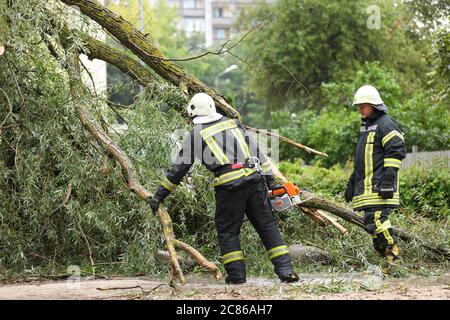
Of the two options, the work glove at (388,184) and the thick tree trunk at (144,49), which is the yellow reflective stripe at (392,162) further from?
the thick tree trunk at (144,49)

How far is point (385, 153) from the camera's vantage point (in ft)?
23.4

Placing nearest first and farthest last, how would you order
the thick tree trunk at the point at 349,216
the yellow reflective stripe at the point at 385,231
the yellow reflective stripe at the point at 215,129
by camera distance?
the yellow reflective stripe at the point at 215,129 < the yellow reflective stripe at the point at 385,231 < the thick tree trunk at the point at 349,216

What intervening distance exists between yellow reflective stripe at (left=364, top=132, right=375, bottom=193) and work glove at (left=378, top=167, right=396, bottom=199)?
18cm

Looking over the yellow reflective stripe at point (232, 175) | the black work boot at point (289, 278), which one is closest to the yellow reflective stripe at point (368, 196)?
the black work boot at point (289, 278)

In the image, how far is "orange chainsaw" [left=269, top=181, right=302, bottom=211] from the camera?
704 centimetres

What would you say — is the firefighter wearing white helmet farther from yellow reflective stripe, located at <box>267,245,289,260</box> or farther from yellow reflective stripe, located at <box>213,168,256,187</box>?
yellow reflective stripe, located at <box>267,245,289,260</box>

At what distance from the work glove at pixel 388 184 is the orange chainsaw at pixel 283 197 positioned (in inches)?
31.6

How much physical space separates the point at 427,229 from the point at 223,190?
2804 millimetres

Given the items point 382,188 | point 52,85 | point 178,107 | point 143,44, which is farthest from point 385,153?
point 52,85

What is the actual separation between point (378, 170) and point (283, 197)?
96 centimetres

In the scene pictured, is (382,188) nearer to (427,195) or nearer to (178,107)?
(178,107)

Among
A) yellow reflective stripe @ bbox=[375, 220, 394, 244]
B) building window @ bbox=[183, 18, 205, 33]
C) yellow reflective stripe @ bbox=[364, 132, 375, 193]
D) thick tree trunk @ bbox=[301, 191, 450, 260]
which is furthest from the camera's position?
building window @ bbox=[183, 18, 205, 33]

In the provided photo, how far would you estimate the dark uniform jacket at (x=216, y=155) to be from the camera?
657cm

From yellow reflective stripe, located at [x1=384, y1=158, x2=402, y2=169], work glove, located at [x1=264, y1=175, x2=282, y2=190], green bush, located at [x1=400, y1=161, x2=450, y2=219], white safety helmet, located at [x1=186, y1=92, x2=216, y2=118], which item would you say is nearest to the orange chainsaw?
work glove, located at [x1=264, y1=175, x2=282, y2=190]
